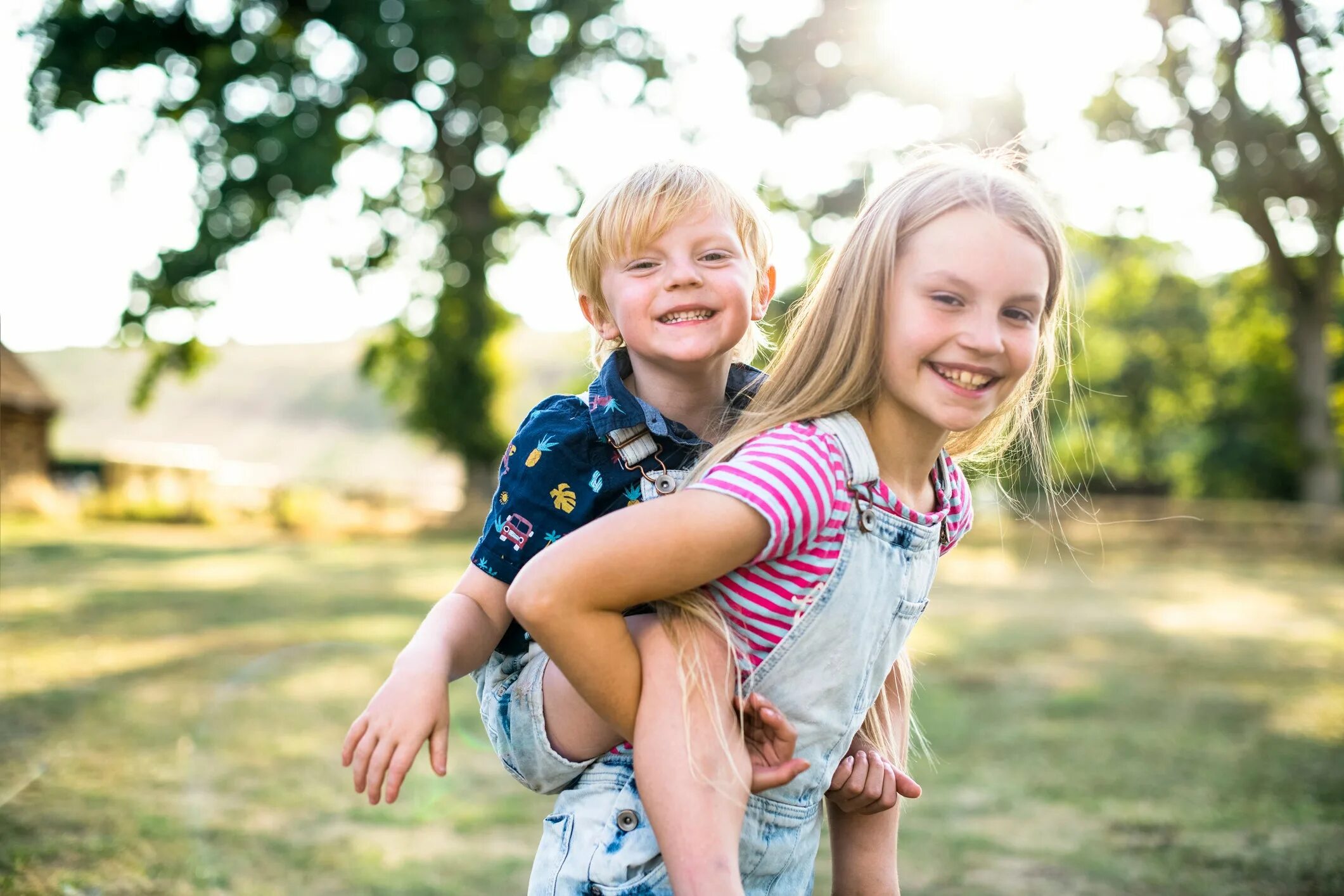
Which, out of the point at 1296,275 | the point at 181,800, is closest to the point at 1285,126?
the point at 1296,275

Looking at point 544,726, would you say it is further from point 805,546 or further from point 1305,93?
point 1305,93

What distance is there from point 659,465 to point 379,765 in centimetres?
55

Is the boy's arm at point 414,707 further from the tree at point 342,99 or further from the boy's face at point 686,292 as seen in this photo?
the tree at point 342,99

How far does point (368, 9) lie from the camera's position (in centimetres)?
1748

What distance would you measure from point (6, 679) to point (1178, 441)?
32.3 metres

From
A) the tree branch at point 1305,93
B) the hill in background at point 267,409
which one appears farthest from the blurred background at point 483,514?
the hill in background at point 267,409

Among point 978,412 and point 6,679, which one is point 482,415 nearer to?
point 6,679

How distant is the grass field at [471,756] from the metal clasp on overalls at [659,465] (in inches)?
50.0

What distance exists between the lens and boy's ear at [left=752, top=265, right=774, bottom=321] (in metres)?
1.95

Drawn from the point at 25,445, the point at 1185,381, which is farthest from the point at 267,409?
the point at 1185,381

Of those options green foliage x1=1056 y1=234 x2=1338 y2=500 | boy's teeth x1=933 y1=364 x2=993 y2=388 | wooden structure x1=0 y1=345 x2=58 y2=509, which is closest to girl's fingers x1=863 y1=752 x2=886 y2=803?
boy's teeth x1=933 y1=364 x2=993 y2=388

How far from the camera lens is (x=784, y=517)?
4.55 ft

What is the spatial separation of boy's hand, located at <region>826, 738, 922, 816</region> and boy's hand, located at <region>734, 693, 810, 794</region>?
0.62ft

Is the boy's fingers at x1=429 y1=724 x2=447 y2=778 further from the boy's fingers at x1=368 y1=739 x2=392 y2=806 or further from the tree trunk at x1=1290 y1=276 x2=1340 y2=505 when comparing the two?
the tree trunk at x1=1290 y1=276 x2=1340 y2=505
